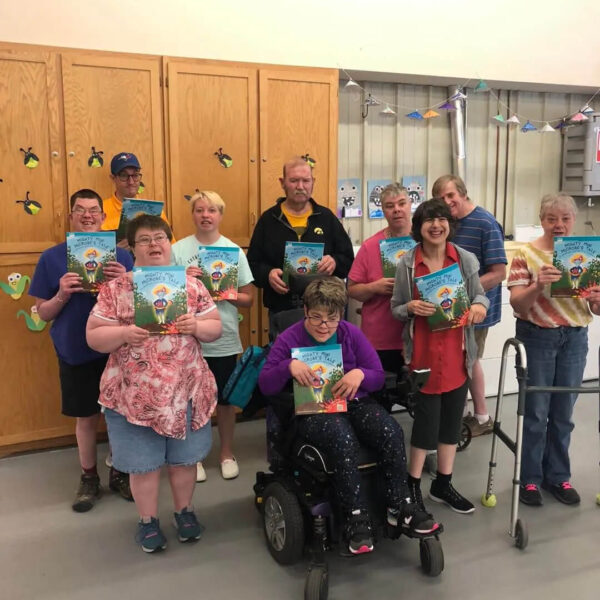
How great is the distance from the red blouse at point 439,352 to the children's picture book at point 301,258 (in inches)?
25.3

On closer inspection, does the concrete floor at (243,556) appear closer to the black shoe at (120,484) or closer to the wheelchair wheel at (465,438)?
the black shoe at (120,484)

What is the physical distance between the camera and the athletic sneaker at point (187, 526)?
8.29 ft

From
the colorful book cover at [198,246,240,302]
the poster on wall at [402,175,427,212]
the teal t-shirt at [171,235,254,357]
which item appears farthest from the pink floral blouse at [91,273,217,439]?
the poster on wall at [402,175,427,212]

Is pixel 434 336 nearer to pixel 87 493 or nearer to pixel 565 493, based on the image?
pixel 565 493

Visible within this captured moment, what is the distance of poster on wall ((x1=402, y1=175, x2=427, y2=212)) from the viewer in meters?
5.09

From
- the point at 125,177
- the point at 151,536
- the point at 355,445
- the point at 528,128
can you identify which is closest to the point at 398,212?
the point at 355,445

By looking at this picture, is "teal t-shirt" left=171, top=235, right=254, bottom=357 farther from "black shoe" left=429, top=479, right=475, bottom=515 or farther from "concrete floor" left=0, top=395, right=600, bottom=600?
"black shoe" left=429, top=479, right=475, bottom=515

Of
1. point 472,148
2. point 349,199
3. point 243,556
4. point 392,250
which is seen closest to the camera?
point 243,556

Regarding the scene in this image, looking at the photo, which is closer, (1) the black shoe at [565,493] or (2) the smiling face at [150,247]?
(2) the smiling face at [150,247]

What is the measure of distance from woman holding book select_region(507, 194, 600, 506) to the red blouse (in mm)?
368

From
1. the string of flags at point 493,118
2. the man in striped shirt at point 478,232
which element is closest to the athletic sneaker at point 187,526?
the man in striped shirt at point 478,232

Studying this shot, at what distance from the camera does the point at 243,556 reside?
2457mm

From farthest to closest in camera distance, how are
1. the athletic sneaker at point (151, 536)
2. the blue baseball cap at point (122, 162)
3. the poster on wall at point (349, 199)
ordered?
the poster on wall at point (349, 199) < the blue baseball cap at point (122, 162) < the athletic sneaker at point (151, 536)

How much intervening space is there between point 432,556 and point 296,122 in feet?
8.91
